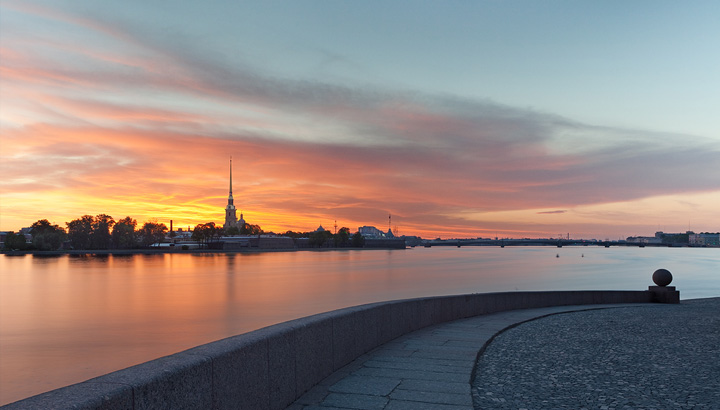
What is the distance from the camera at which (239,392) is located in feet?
16.8

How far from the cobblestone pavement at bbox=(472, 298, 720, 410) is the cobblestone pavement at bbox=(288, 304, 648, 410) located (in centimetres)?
30

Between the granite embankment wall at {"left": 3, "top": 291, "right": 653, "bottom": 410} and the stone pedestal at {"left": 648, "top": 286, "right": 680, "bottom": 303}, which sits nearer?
the granite embankment wall at {"left": 3, "top": 291, "right": 653, "bottom": 410}

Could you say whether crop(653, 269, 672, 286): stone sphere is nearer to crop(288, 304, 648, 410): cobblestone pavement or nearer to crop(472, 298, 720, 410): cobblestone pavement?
crop(472, 298, 720, 410): cobblestone pavement

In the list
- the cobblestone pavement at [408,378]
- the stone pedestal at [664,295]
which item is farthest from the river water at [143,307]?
the stone pedestal at [664,295]

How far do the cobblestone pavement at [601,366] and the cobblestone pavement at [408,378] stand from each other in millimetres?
304

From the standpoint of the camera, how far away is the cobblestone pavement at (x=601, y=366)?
6652mm

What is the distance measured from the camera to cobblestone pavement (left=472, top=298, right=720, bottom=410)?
6.65 metres

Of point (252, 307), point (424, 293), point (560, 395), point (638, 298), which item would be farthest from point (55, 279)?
point (560, 395)

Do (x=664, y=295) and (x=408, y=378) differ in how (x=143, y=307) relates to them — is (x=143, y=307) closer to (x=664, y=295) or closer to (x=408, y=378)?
(x=664, y=295)

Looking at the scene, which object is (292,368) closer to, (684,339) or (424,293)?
(684,339)

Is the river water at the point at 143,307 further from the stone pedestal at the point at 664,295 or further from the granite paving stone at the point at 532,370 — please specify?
the stone pedestal at the point at 664,295

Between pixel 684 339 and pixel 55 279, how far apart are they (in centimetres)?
9331

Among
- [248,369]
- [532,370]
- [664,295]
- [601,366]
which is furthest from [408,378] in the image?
[664,295]

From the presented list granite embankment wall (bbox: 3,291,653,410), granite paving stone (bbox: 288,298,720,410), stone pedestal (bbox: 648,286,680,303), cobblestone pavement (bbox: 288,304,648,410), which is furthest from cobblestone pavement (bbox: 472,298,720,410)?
stone pedestal (bbox: 648,286,680,303)
